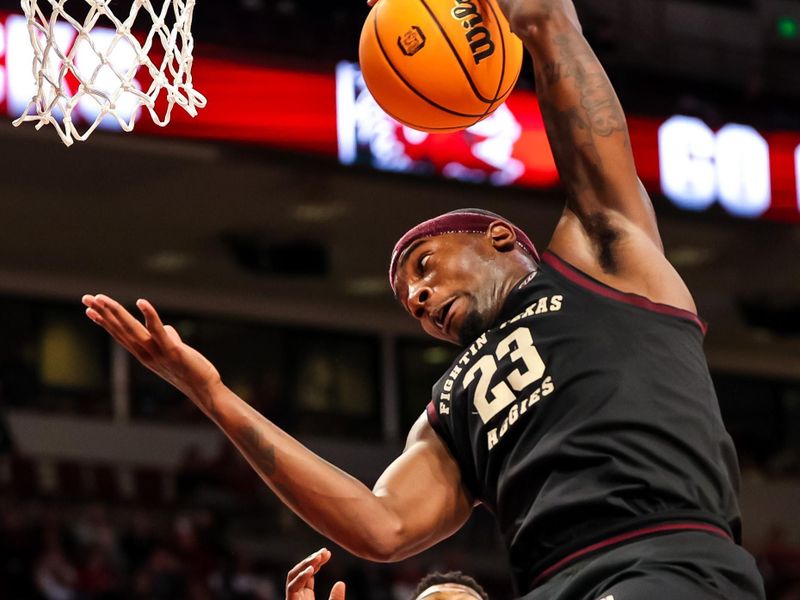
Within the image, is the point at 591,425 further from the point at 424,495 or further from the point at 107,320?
the point at 107,320

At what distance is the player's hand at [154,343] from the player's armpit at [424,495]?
1.61ft

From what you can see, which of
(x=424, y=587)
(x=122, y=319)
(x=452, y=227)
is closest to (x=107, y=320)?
(x=122, y=319)

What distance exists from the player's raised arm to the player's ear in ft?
0.68

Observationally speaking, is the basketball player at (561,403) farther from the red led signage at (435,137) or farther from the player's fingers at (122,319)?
the red led signage at (435,137)

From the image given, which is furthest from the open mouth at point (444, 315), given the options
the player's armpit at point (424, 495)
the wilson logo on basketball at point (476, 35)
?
the wilson logo on basketball at point (476, 35)

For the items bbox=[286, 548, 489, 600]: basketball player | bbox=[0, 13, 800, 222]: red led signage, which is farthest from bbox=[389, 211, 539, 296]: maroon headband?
bbox=[0, 13, 800, 222]: red led signage

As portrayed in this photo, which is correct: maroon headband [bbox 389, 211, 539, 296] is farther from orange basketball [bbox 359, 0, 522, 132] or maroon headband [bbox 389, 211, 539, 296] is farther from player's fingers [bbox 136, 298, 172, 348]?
player's fingers [bbox 136, 298, 172, 348]

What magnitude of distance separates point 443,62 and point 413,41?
0.30 feet

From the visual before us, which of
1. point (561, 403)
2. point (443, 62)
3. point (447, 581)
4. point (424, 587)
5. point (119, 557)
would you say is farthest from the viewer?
point (119, 557)

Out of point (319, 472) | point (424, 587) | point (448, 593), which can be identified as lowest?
point (424, 587)

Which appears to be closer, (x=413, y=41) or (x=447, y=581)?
(x=413, y=41)

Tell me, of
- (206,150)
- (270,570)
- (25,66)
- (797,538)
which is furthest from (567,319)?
(797,538)

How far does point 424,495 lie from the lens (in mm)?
2986

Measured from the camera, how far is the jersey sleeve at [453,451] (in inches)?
120
